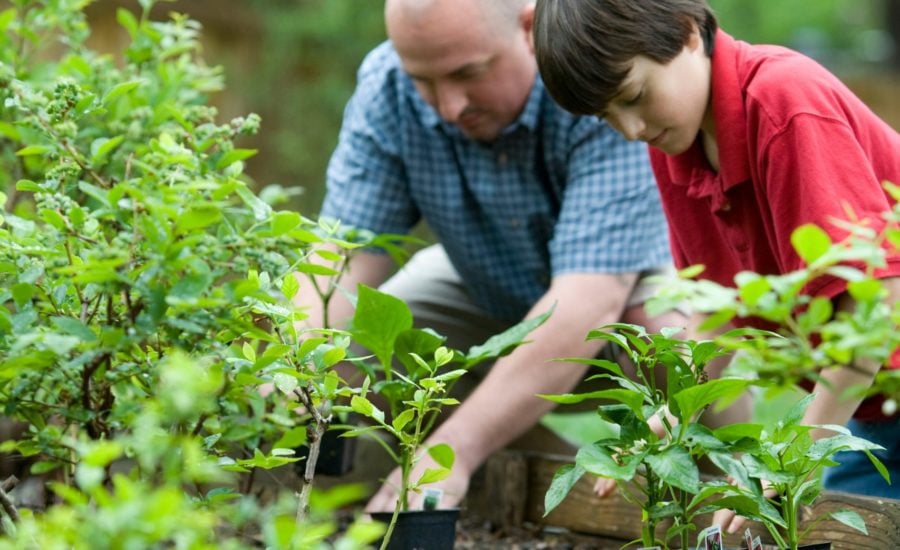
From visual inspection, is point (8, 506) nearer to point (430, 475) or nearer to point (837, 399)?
point (430, 475)

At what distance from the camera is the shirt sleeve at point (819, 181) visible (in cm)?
154

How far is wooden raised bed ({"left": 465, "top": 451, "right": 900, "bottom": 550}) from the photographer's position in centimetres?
156

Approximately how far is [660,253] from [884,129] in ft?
3.00

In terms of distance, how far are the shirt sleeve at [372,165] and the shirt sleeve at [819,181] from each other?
1.24 m

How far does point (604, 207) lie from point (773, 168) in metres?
0.82

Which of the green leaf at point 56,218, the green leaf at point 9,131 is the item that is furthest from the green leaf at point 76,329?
the green leaf at point 9,131

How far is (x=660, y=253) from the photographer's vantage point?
8.92 ft

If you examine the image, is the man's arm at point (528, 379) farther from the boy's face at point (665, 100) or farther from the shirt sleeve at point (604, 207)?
the boy's face at point (665, 100)

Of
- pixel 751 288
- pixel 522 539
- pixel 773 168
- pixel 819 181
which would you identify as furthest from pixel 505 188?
pixel 751 288

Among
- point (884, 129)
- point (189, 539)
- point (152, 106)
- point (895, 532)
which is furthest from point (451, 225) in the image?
point (189, 539)

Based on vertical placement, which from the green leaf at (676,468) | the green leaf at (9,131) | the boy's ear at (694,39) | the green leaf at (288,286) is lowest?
the green leaf at (676,468)

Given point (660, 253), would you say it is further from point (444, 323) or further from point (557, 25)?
point (557, 25)

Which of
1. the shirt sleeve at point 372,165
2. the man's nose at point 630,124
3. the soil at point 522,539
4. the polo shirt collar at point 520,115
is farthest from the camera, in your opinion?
the shirt sleeve at point 372,165

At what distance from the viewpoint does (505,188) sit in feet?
8.86
